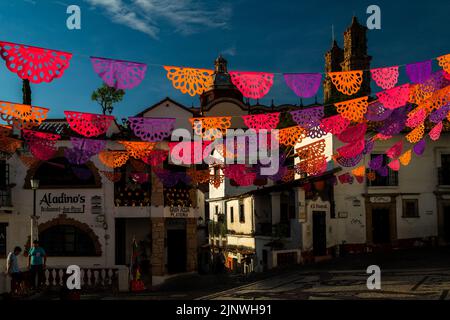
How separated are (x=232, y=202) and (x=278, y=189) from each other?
9.37 m

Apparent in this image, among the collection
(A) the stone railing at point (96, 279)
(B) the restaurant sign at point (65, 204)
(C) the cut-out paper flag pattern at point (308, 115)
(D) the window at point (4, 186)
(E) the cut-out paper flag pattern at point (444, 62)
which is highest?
(E) the cut-out paper flag pattern at point (444, 62)

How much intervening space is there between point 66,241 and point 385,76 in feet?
54.1

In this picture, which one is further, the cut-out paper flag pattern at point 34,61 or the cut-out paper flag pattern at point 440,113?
Result: the cut-out paper flag pattern at point 440,113

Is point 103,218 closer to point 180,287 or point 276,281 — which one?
point 180,287

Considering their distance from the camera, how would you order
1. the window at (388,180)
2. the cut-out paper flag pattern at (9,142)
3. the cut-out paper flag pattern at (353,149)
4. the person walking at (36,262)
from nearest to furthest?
the person walking at (36,262) < the cut-out paper flag pattern at (9,142) < the cut-out paper flag pattern at (353,149) < the window at (388,180)

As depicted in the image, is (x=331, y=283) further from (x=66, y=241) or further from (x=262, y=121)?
(x=66, y=241)

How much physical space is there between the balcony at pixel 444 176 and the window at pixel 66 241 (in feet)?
62.3

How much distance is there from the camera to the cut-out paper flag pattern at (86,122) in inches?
567

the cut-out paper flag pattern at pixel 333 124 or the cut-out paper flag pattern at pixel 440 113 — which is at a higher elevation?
the cut-out paper flag pattern at pixel 440 113

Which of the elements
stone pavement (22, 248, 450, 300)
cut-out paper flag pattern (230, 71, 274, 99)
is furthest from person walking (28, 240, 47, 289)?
cut-out paper flag pattern (230, 71, 274, 99)

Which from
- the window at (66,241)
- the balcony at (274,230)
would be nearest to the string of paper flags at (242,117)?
the window at (66,241)

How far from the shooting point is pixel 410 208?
29094 millimetres

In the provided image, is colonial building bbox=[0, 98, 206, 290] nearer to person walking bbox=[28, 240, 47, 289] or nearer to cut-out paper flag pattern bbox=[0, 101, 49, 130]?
person walking bbox=[28, 240, 47, 289]

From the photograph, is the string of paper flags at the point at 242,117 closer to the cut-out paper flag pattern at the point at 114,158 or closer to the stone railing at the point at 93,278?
the cut-out paper flag pattern at the point at 114,158
